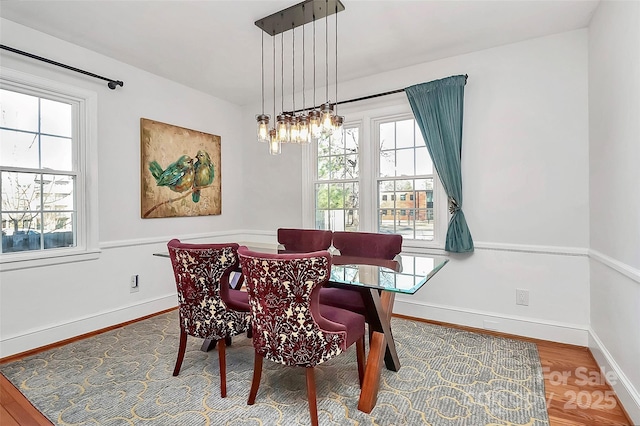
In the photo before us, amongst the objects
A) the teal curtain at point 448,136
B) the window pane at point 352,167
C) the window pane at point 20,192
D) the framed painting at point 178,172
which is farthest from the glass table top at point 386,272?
the window pane at point 20,192

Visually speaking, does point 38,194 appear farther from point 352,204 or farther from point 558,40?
point 558,40

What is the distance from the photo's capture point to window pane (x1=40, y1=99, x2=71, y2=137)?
2814 millimetres

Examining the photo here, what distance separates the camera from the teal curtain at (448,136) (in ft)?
10.0

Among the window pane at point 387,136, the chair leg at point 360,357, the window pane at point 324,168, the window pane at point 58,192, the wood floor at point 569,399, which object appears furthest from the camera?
the window pane at point 324,168

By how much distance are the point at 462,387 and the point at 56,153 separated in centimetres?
380

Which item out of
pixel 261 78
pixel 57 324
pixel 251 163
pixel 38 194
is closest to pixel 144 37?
pixel 261 78

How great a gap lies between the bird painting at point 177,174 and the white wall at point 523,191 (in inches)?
108

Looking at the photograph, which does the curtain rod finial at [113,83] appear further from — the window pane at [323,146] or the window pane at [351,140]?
the window pane at [351,140]

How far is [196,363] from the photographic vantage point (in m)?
→ 2.43

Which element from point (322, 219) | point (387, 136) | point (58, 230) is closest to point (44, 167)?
point (58, 230)

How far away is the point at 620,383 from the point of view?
194 cm

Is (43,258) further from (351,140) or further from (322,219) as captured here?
(351,140)

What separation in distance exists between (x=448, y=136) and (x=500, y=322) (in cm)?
183

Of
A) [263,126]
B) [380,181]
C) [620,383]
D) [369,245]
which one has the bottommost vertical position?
[620,383]
